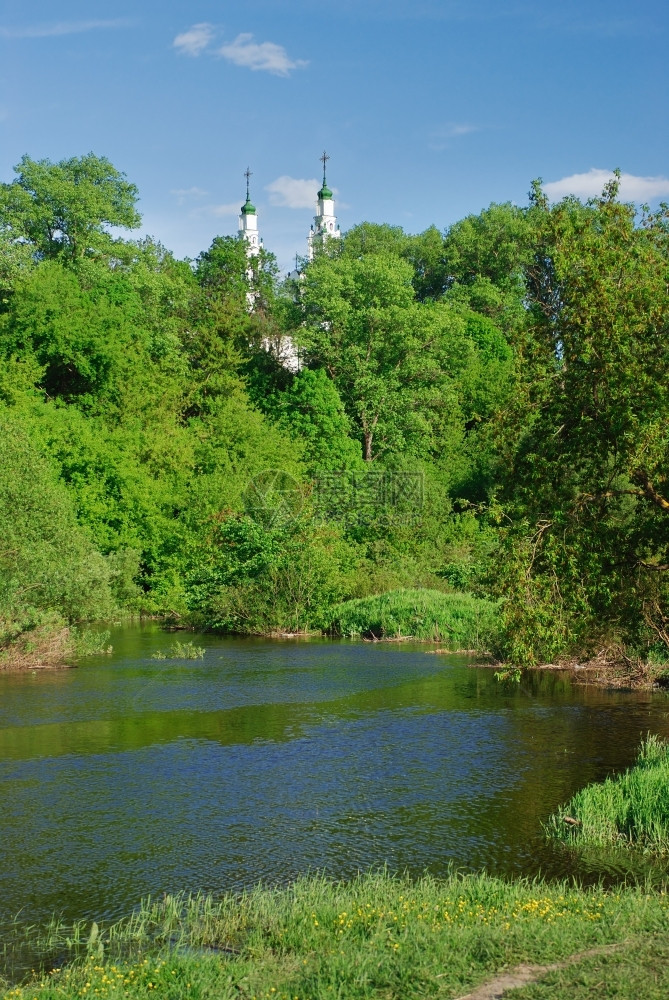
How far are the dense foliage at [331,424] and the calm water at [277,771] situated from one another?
230 cm

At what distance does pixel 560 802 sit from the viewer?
656 inches

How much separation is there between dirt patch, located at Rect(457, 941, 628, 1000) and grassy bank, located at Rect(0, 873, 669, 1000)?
0.33ft

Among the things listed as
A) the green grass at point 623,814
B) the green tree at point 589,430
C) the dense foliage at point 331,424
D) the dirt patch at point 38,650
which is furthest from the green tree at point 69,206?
the green grass at point 623,814

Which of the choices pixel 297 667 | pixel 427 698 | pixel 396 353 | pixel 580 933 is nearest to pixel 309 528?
pixel 297 667

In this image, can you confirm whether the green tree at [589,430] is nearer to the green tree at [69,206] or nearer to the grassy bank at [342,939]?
the grassy bank at [342,939]

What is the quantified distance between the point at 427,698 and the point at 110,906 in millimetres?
14946

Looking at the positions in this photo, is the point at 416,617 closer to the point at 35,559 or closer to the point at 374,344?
the point at 35,559

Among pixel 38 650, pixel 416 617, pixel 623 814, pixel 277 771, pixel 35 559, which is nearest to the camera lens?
pixel 623 814

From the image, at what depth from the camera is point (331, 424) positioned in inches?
2335

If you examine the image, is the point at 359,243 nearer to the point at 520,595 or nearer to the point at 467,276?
the point at 467,276

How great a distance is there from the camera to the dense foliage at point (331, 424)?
56.9 ft

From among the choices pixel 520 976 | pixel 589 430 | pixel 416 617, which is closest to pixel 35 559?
pixel 416 617

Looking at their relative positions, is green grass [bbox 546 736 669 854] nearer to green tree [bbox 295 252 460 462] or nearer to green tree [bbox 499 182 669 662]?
green tree [bbox 499 182 669 662]

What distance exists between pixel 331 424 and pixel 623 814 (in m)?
45.7
